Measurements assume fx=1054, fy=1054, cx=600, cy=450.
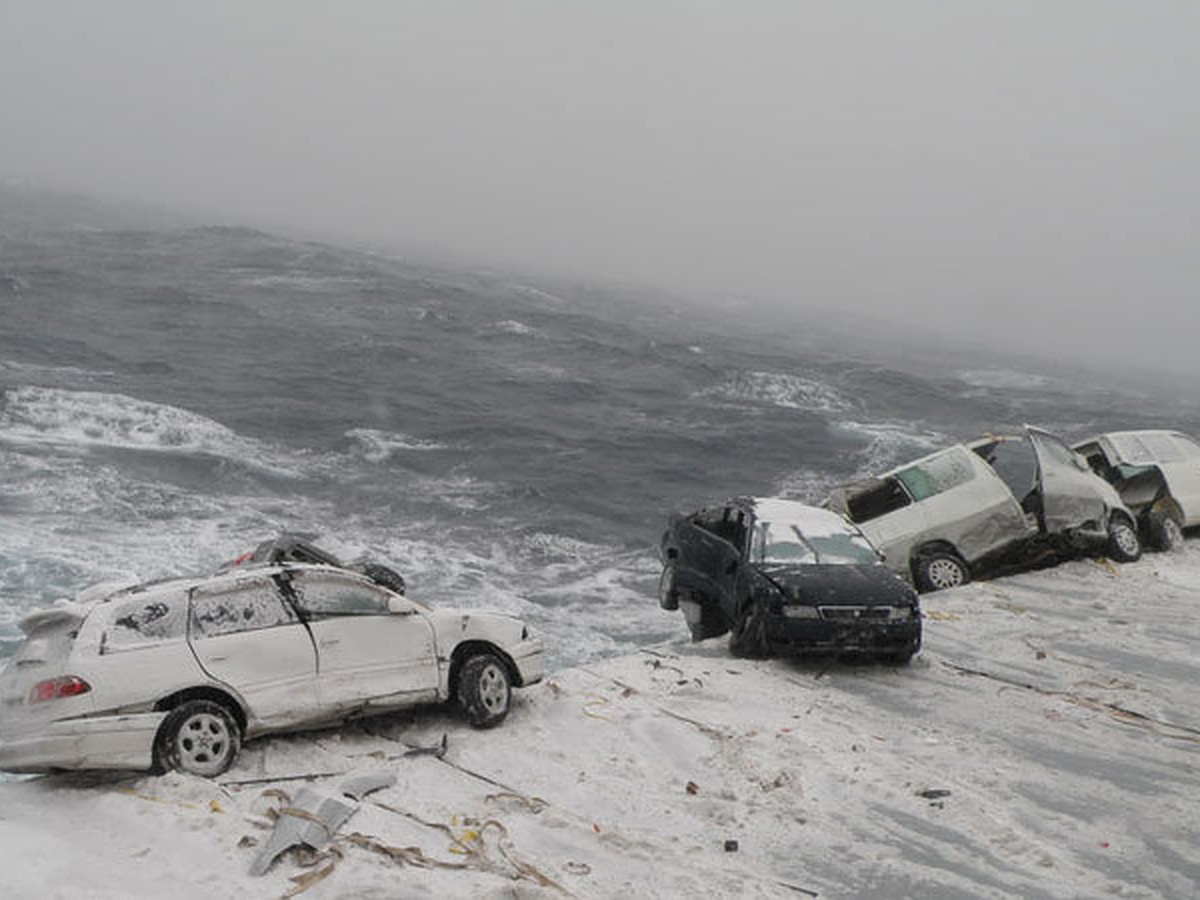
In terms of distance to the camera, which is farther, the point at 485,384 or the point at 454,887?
the point at 485,384

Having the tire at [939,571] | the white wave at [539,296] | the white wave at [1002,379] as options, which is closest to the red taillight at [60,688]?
the tire at [939,571]

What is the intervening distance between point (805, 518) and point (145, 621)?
7865 millimetres

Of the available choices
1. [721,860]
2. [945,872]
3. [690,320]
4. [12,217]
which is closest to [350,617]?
[721,860]

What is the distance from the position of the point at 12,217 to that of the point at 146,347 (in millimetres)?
74859

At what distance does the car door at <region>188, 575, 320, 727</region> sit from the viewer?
25.8 ft

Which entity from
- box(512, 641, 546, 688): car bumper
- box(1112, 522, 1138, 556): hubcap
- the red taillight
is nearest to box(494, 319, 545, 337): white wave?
box(1112, 522, 1138, 556): hubcap

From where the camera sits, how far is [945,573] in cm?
1494

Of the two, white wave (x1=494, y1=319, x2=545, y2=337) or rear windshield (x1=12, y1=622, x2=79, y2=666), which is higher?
white wave (x1=494, y1=319, x2=545, y2=337)

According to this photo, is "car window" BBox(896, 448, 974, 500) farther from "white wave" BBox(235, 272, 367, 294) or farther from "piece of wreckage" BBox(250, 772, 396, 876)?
"white wave" BBox(235, 272, 367, 294)

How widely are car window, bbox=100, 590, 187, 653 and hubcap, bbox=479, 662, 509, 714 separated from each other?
2.50 meters

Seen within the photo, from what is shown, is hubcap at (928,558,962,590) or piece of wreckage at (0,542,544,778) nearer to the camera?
piece of wreckage at (0,542,544,778)

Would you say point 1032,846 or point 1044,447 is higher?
point 1044,447

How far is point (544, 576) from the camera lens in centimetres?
1989

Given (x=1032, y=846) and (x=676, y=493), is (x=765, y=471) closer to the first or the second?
(x=676, y=493)
